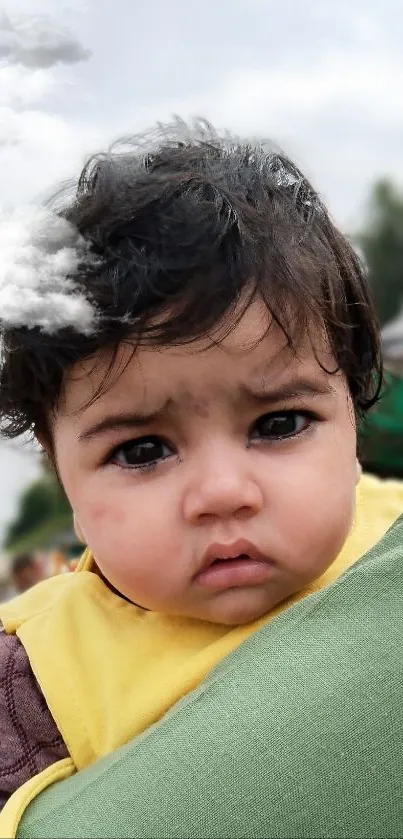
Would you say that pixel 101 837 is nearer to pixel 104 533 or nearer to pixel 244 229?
pixel 104 533

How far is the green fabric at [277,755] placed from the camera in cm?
68

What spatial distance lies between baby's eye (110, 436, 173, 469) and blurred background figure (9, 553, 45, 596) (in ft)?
6.17

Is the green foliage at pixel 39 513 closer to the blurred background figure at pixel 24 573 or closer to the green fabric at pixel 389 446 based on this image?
the blurred background figure at pixel 24 573

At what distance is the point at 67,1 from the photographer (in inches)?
32.4

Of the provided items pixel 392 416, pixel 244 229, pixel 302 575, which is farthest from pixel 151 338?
pixel 392 416

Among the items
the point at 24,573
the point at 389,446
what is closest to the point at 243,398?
the point at 24,573

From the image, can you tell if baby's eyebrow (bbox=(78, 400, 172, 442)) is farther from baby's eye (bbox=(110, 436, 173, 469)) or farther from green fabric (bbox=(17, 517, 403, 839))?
green fabric (bbox=(17, 517, 403, 839))

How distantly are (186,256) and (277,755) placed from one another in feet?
1.40

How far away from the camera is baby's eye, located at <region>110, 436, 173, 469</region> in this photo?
32.6 inches

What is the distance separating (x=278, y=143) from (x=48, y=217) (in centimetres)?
31

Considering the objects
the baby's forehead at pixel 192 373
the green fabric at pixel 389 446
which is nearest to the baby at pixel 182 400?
the baby's forehead at pixel 192 373

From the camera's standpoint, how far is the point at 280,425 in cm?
84

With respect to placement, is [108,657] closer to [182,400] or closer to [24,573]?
[182,400]

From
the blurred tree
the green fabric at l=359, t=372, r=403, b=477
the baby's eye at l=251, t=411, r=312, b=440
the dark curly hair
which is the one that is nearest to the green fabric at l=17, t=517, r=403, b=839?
the baby's eye at l=251, t=411, r=312, b=440
